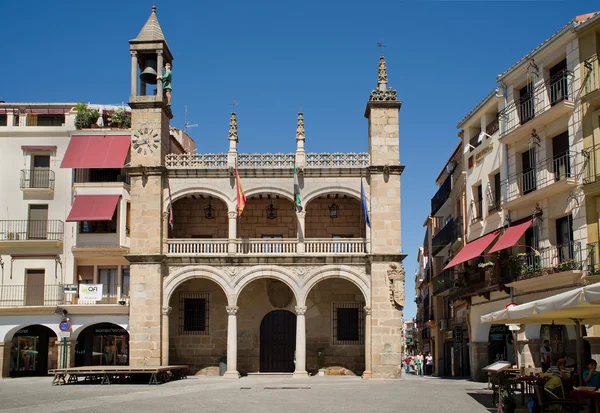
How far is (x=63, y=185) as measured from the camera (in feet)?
117

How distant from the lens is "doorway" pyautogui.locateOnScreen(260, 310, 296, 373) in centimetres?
3347

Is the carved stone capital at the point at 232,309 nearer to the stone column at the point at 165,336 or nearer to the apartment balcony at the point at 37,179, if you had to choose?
the stone column at the point at 165,336

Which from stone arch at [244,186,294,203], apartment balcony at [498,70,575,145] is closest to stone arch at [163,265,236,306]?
stone arch at [244,186,294,203]

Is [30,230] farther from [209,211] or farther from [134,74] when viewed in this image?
[134,74]

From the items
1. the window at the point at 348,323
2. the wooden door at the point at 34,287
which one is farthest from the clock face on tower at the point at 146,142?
the window at the point at 348,323

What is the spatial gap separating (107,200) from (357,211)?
1117cm

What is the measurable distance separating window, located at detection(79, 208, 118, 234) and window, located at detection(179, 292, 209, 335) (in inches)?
178

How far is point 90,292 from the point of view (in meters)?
34.1

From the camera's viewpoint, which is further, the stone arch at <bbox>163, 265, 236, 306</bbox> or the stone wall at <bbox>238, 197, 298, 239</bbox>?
the stone wall at <bbox>238, 197, 298, 239</bbox>

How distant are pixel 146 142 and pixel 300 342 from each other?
413 inches

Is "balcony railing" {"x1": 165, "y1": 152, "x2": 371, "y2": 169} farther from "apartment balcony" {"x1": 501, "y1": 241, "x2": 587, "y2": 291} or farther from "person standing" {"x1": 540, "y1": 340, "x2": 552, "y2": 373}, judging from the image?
"person standing" {"x1": 540, "y1": 340, "x2": 552, "y2": 373}

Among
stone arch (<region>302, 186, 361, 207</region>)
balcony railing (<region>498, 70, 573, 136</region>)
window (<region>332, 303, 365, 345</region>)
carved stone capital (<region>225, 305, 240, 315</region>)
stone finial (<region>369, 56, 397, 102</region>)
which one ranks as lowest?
window (<region>332, 303, 365, 345</region>)

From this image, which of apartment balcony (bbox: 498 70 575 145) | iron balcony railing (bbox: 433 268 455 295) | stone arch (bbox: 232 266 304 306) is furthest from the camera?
iron balcony railing (bbox: 433 268 455 295)

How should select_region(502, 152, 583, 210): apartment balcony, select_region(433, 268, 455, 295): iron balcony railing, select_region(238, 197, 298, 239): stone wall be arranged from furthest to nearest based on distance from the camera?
select_region(433, 268, 455, 295): iron balcony railing < select_region(238, 197, 298, 239): stone wall < select_region(502, 152, 583, 210): apartment balcony
